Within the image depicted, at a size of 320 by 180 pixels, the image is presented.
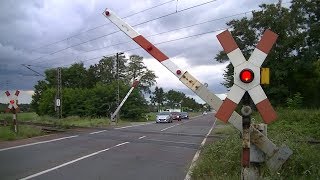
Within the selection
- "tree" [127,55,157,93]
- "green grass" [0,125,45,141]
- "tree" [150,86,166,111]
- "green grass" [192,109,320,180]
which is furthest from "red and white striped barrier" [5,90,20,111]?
"tree" [150,86,166,111]

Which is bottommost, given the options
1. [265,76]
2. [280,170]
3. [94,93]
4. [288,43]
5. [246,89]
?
[280,170]

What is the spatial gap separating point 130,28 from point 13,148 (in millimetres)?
10362

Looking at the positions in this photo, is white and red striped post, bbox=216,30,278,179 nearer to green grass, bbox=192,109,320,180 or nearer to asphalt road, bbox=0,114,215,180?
green grass, bbox=192,109,320,180

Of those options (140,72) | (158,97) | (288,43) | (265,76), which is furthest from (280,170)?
(158,97)

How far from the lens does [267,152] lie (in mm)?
7188

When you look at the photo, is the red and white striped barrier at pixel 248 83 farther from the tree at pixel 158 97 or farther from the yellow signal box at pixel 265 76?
the tree at pixel 158 97

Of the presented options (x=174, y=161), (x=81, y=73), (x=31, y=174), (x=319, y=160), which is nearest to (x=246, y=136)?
(x=319, y=160)

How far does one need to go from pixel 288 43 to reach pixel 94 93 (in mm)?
27502

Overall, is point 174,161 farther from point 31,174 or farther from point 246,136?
point 246,136

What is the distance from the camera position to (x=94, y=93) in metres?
61.6

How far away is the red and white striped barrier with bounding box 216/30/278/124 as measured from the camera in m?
6.12

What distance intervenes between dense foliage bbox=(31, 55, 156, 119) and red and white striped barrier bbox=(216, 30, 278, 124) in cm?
5096

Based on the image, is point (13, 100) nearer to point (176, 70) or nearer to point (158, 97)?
point (176, 70)

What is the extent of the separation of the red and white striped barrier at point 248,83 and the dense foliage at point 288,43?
4442cm
